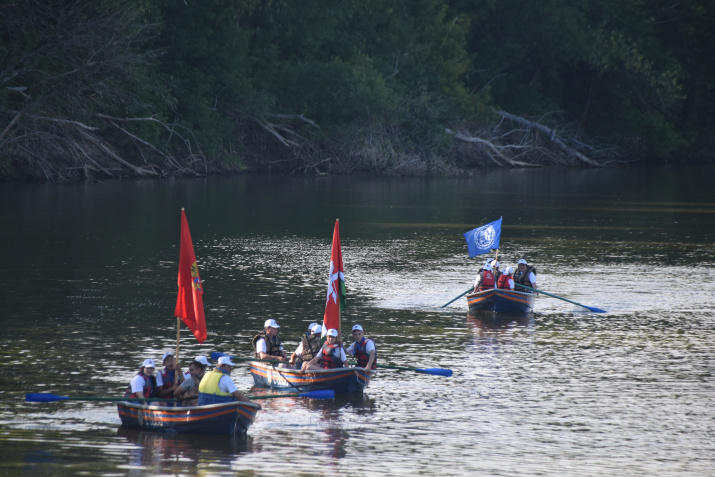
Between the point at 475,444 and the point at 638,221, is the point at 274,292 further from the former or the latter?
the point at 638,221

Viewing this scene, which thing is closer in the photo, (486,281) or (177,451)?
(177,451)

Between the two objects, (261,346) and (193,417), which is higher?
(261,346)

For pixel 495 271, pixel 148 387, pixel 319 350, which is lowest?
pixel 148 387

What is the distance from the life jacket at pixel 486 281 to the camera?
3116cm

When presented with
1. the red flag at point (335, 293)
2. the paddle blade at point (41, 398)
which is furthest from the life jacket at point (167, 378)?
the red flag at point (335, 293)

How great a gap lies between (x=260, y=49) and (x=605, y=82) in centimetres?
4190

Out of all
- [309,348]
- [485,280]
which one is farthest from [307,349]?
[485,280]

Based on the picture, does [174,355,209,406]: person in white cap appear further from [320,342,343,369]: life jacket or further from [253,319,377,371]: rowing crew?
[320,342,343,369]: life jacket

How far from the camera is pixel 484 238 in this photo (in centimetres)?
3222

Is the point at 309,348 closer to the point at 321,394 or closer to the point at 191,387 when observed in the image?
the point at 321,394

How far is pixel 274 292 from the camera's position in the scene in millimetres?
33781

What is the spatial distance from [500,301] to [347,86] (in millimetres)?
58993

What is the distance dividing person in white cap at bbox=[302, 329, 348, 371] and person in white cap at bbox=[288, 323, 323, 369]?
566mm

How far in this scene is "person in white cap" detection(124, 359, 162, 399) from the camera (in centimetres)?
1891
